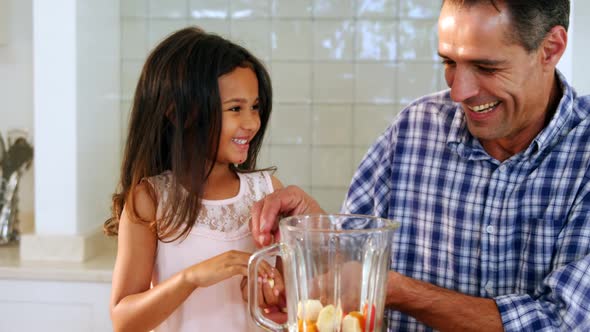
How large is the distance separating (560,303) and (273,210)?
19.7 inches

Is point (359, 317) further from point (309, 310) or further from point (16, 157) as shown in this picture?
point (16, 157)

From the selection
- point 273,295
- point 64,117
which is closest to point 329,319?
point 273,295

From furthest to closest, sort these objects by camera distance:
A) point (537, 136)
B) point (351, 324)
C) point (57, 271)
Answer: point (57, 271) < point (537, 136) < point (351, 324)

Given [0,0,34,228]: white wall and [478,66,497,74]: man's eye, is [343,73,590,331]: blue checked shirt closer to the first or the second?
[478,66,497,74]: man's eye

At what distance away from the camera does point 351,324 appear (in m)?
0.74

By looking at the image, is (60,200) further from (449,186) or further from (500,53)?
(500,53)

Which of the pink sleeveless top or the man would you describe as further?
the pink sleeveless top

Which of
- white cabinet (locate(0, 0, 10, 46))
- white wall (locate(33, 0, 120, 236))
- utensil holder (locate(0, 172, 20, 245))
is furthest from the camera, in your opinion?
white cabinet (locate(0, 0, 10, 46))

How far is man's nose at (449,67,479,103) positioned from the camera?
3.98ft

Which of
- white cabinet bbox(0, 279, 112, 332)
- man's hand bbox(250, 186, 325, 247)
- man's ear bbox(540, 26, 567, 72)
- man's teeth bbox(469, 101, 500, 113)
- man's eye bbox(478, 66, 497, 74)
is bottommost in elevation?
white cabinet bbox(0, 279, 112, 332)

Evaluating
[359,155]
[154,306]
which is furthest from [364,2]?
[154,306]

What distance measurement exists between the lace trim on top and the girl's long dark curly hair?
0.9 inches

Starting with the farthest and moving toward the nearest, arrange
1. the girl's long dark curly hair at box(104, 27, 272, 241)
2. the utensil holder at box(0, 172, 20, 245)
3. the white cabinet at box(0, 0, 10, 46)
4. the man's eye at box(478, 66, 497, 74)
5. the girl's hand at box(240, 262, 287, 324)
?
the white cabinet at box(0, 0, 10, 46)
the utensil holder at box(0, 172, 20, 245)
the girl's long dark curly hair at box(104, 27, 272, 241)
the man's eye at box(478, 66, 497, 74)
the girl's hand at box(240, 262, 287, 324)

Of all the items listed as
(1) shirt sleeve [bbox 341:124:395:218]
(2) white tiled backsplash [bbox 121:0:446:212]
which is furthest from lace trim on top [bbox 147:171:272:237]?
(2) white tiled backsplash [bbox 121:0:446:212]
